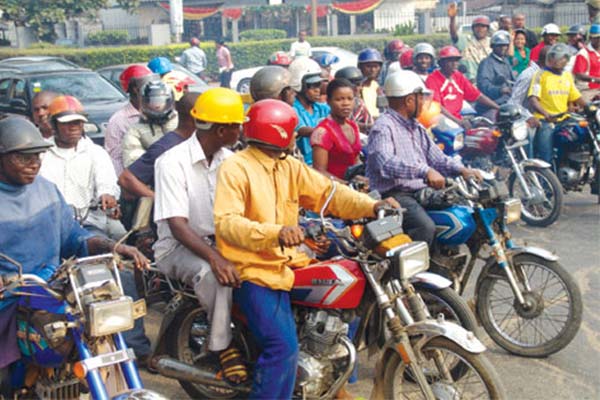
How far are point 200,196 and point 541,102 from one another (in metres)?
6.21

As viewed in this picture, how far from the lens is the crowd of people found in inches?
165

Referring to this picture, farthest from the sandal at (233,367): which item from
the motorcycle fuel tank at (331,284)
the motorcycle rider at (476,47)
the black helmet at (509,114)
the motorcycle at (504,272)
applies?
the motorcycle rider at (476,47)

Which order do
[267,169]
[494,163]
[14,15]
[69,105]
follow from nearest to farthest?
[267,169]
[69,105]
[494,163]
[14,15]

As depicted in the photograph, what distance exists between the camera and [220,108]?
452 cm

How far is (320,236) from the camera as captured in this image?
403cm

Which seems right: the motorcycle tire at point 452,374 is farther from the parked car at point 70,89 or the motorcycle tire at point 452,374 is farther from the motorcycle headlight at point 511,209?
the parked car at point 70,89

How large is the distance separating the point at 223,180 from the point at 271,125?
37 cm

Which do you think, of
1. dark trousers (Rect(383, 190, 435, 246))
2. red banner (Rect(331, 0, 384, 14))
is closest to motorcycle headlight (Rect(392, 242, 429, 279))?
dark trousers (Rect(383, 190, 435, 246))

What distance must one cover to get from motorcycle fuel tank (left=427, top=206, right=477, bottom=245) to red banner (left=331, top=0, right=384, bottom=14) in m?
39.4

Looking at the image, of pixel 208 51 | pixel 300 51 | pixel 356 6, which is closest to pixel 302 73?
pixel 300 51

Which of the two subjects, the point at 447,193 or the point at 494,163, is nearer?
the point at 447,193

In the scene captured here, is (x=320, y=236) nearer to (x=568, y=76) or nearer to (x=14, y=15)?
(x=568, y=76)

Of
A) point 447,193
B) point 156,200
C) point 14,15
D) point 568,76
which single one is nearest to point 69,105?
point 156,200

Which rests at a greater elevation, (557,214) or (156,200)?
(156,200)
